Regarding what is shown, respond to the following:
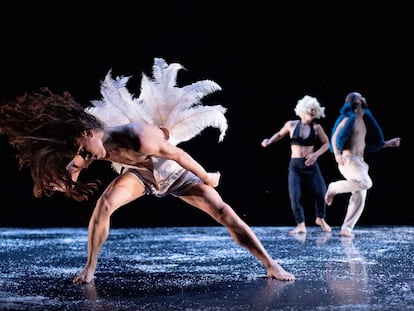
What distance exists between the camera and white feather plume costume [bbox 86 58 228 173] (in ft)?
12.2

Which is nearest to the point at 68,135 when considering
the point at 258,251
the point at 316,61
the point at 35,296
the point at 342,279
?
the point at 35,296

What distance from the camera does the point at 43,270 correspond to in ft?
13.9

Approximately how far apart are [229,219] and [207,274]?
496 mm

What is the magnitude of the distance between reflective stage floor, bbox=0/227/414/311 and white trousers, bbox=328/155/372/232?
0.89 feet

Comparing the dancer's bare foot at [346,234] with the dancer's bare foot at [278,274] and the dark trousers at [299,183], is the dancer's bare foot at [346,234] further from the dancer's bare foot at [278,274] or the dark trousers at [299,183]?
the dancer's bare foot at [278,274]

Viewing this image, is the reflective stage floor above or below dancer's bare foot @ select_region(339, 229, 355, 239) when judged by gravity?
below

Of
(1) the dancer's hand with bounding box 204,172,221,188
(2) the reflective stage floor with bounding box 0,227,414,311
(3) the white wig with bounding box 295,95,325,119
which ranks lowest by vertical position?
(2) the reflective stage floor with bounding box 0,227,414,311

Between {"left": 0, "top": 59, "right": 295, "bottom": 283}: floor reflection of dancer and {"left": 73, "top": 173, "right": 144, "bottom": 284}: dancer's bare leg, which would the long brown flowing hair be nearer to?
{"left": 0, "top": 59, "right": 295, "bottom": 283}: floor reflection of dancer

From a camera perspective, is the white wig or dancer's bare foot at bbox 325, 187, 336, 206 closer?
dancer's bare foot at bbox 325, 187, 336, 206

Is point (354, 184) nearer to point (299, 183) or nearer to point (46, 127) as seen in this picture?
point (299, 183)

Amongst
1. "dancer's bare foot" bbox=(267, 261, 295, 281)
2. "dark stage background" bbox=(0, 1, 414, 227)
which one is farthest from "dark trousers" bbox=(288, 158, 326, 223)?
"dancer's bare foot" bbox=(267, 261, 295, 281)

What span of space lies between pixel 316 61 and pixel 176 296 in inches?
227

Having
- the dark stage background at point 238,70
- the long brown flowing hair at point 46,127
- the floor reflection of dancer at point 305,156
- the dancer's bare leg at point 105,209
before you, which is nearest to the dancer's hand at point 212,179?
the dancer's bare leg at point 105,209

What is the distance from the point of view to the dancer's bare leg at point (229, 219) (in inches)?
143
